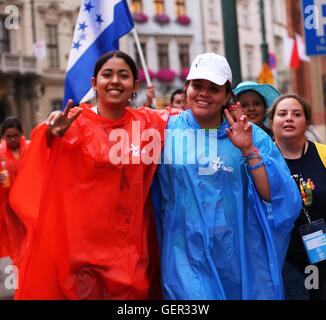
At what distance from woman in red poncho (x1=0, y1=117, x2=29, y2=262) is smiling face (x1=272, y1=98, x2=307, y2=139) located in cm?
407

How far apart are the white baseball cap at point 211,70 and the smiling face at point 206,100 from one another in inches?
2.0

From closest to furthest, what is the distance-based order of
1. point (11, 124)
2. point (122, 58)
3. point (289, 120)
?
point (122, 58)
point (289, 120)
point (11, 124)

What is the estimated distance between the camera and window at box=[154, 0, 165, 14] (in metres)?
38.8

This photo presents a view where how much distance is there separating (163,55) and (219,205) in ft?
120

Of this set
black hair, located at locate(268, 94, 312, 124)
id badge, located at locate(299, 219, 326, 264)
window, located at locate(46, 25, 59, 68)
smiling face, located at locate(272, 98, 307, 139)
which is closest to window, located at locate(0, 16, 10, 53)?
window, located at locate(46, 25, 59, 68)

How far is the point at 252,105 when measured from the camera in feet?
18.3

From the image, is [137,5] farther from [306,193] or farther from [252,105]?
[306,193]

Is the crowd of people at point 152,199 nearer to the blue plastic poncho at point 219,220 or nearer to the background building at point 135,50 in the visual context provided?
the blue plastic poncho at point 219,220

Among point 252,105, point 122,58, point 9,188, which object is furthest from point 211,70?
point 9,188
